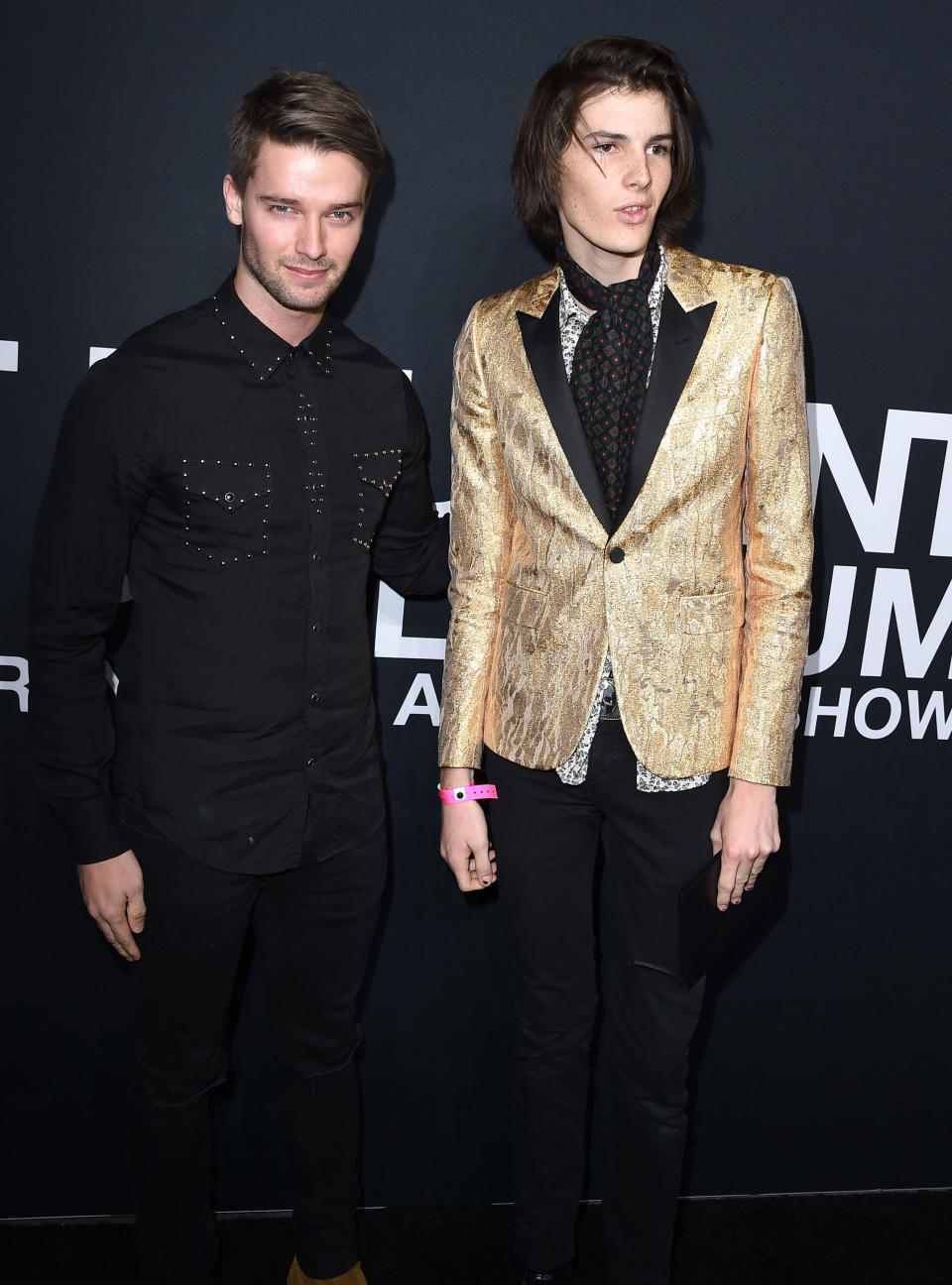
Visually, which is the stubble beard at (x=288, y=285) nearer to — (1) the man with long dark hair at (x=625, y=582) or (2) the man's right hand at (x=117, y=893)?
(1) the man with long dark hair at (x=625, y=582)

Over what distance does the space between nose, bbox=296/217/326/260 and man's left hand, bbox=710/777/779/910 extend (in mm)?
992

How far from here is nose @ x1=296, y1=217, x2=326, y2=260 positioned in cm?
177

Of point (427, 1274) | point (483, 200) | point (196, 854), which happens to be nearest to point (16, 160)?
point (483, 200)

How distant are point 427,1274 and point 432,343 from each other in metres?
1.77

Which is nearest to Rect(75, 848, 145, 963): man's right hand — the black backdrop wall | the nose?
the black backdrop wall

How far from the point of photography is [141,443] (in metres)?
1.78

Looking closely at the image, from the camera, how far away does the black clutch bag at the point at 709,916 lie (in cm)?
186

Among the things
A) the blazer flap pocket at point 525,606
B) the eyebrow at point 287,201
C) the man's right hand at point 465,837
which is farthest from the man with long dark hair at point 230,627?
the blazer flap pocket at point 525,606

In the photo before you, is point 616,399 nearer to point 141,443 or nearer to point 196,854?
point 141,443

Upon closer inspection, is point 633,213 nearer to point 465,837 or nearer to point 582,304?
point 582,304

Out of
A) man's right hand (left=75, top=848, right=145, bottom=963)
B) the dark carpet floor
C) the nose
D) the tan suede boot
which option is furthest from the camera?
the dark carpet floor

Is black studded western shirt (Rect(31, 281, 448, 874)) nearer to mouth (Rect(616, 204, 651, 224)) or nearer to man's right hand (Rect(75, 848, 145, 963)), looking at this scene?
man's right hand (Rect(75, 848, 145, 963))

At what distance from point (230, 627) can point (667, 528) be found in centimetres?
67

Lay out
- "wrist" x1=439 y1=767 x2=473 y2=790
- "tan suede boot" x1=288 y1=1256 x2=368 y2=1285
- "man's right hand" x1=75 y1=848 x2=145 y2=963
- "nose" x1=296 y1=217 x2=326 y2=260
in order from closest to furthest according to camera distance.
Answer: "nose" x1=296 y1=217 x2=326 y2=260
"man's right hand" x1=75 y1=848 x2=145 y2=963
"wrist" x1=439 y1=767 x2=473 y2=790
"tan suede boot" x1=288 y1=1256 x2=368 y2=1285
